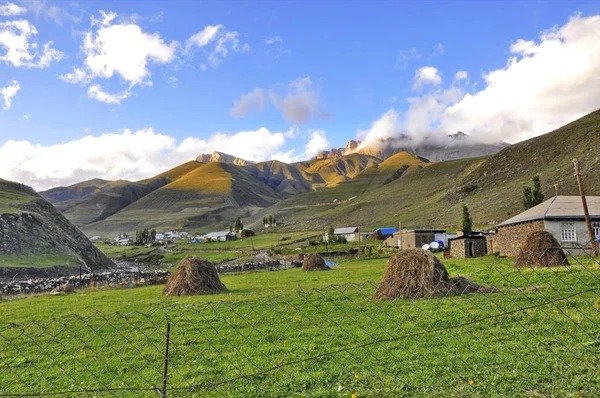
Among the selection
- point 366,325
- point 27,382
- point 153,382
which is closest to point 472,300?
point 366,325

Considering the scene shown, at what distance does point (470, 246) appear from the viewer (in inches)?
2018

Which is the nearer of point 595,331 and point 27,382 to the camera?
point 27,382

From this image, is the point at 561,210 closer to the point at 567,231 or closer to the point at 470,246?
the point at 567,231

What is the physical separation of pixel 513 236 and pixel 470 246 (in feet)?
22.8

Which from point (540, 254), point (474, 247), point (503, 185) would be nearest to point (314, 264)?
point (474, 247)

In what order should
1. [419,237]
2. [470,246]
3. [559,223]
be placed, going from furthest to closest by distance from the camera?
1. [419,237]
2. [470,246]
3. [559,223]

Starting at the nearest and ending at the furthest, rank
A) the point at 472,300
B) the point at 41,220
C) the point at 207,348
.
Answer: the point at 207,348
the point at 472,300
the point at 41,220

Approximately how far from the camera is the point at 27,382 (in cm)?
869

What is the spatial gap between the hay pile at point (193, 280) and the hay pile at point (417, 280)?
38.5 feet

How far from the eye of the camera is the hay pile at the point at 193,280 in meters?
24.0

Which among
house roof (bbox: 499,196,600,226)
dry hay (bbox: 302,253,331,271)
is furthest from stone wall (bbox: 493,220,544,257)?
dry hay (bbox: 302,253,331,271)

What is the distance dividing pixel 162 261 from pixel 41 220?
30.9 metres

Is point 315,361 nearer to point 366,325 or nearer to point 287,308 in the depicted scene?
point 366,325

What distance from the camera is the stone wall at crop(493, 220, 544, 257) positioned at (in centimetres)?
4169
